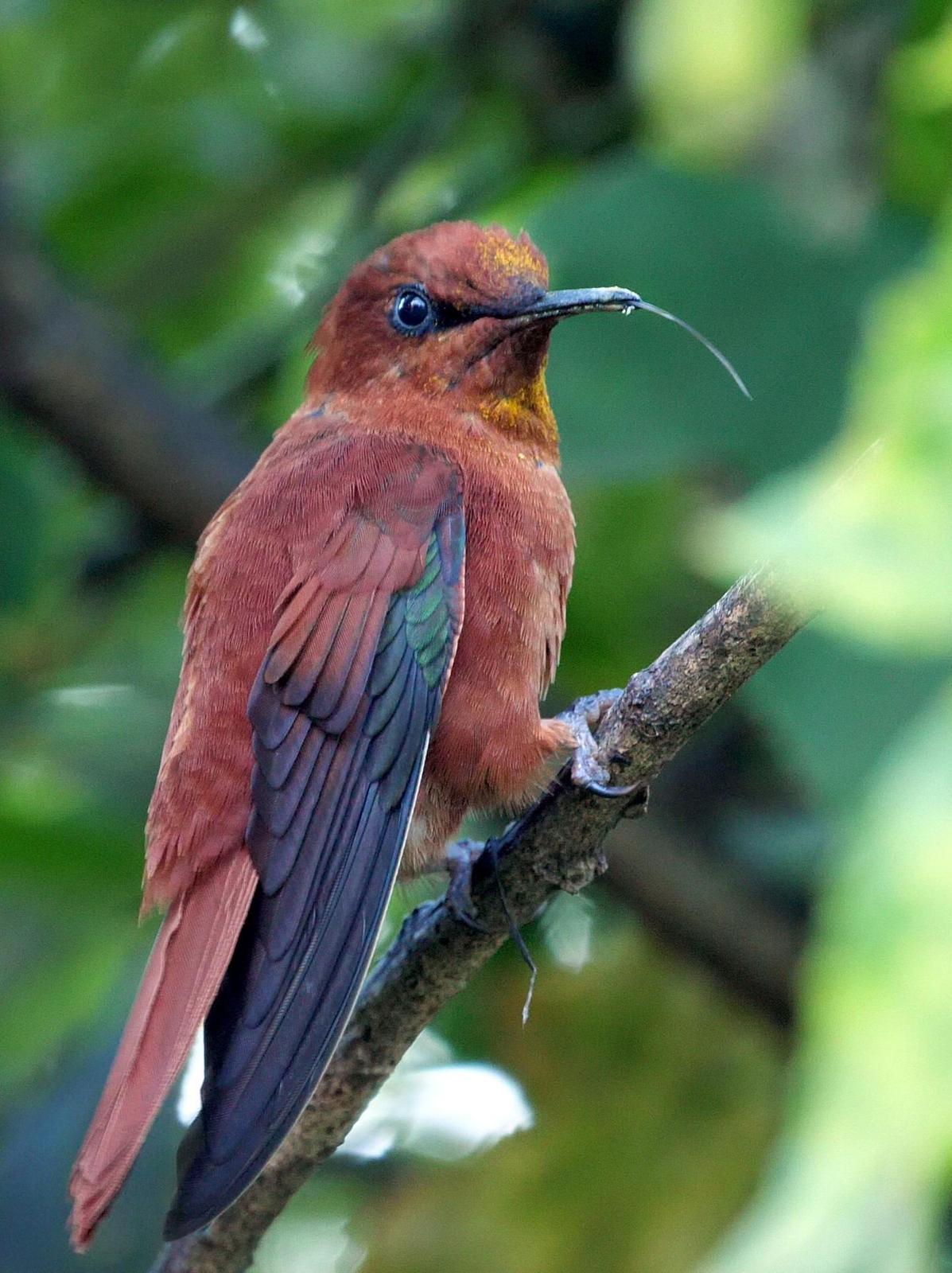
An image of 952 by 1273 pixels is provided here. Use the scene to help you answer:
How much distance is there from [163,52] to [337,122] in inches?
22.0

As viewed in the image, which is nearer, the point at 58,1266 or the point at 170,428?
the point at 58,1266

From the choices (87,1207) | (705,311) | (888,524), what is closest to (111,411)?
(705,311)

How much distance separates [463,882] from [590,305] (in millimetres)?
1267

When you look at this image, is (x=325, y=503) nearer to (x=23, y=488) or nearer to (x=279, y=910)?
(x=279, y=910)

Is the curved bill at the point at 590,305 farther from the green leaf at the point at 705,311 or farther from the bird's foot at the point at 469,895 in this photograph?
the bird's foot at the point at 469,895

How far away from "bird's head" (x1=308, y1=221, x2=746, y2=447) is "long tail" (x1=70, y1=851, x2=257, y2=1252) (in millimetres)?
1378

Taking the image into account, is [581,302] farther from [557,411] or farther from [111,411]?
[111,411]

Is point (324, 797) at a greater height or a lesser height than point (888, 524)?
greater

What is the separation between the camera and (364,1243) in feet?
13.6

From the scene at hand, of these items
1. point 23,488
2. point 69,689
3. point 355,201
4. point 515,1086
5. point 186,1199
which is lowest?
point 186,1199

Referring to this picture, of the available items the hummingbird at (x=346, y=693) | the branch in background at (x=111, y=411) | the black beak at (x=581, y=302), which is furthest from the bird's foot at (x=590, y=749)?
the branch in background at (x=111, y=411)

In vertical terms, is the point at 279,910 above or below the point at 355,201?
below

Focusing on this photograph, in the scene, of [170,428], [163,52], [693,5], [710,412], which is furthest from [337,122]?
[693,5]

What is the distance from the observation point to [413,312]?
408 cm
